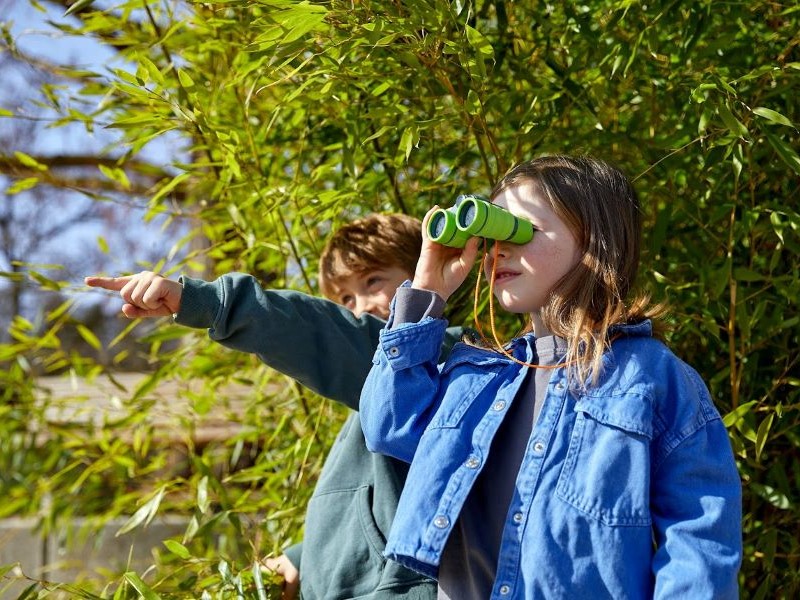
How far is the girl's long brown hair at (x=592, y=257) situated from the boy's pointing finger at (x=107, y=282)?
53 cm

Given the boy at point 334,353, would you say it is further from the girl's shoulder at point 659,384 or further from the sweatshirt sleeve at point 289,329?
the girl's shoulder at point 659,384

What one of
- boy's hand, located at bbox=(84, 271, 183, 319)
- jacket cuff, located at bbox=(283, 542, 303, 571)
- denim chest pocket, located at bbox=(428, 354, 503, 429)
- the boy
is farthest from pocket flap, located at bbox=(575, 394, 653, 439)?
jacket cuff, located at bbox=(283, 542, 303, 571)

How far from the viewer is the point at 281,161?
Result: 2.06 m

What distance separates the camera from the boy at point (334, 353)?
132 cm

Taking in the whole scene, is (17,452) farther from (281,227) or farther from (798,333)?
(798,333)

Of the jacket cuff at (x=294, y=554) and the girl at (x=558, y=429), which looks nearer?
the girl at (x=558, y=429)

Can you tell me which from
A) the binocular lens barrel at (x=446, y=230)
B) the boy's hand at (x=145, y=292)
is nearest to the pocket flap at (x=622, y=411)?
the binocular lens barrel at (x=446, y=230)

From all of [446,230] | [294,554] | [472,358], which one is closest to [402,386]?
[472,358]

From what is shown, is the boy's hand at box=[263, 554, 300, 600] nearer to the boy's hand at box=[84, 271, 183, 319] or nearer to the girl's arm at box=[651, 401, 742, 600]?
the boy's hand at box=[84, 271, 183, 319]

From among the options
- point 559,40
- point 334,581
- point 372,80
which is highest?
point 559,40

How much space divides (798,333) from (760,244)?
0.17 m

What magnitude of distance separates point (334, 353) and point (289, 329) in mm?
88

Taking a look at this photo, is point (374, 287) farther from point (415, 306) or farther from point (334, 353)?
point (415, 306)

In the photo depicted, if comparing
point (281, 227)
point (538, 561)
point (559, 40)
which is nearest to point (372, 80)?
point (559, 40)
